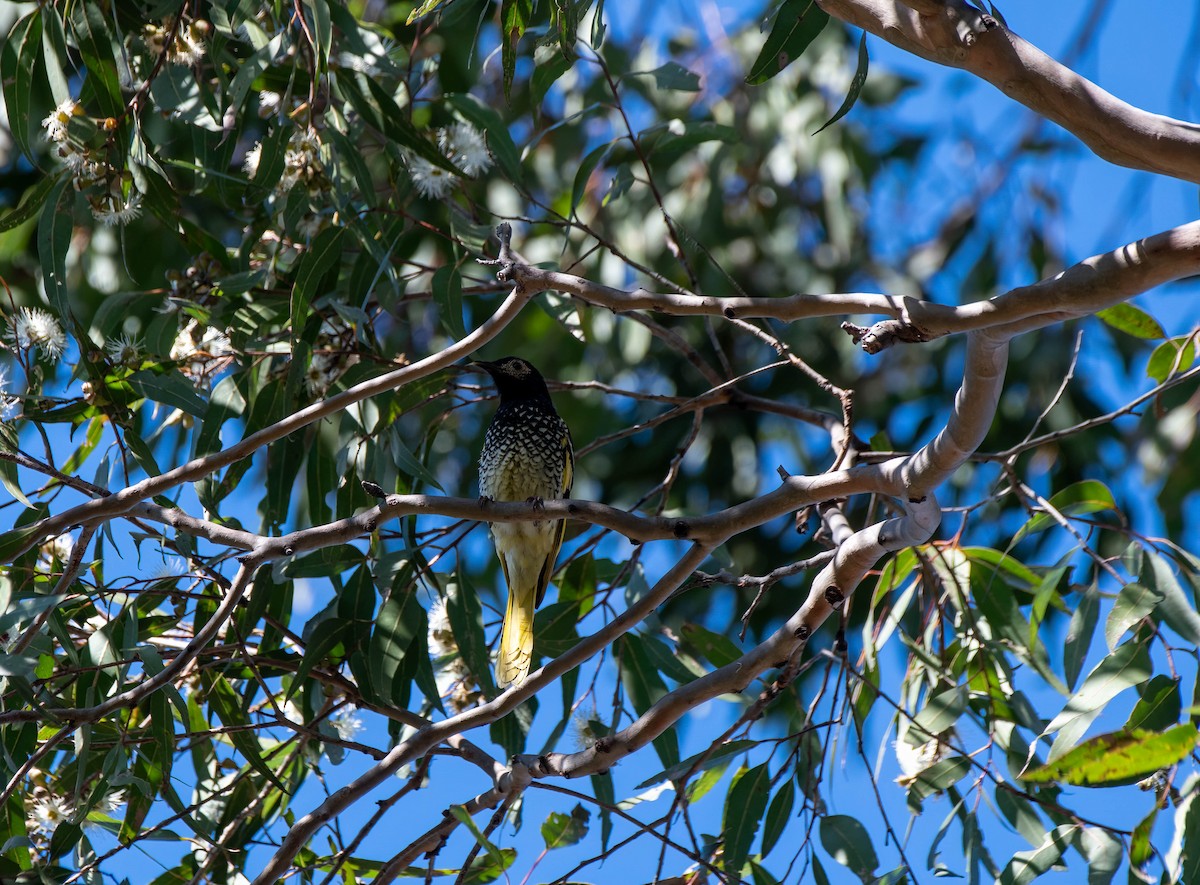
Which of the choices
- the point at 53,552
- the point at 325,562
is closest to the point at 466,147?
the point at 325,562

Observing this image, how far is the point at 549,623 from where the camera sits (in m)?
3.38

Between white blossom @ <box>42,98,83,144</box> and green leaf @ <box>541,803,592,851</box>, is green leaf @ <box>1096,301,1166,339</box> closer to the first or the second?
green leaf @ <box>541,803,592,851</box>

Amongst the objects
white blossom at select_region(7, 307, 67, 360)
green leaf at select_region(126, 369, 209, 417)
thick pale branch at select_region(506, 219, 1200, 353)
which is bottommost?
thick pale branch at select_region(506, 219, 1200, 353)

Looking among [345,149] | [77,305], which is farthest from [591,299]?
[77,305]

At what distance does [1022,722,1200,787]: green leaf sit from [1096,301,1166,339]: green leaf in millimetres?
1621

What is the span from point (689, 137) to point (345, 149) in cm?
113

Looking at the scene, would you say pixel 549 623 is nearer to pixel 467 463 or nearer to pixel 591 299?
pixel 591 299

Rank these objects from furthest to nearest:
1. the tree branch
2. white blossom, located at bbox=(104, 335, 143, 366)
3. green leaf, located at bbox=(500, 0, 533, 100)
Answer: white blossom, located at bbox=(104, 335, 143, 366), green leaf, located at bbox=(500, 0, 533, 100), the tree branch

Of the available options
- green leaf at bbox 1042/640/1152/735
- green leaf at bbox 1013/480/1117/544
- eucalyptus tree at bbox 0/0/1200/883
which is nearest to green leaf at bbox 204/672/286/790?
eucalyptus tree at bbox 0/0/1200/883

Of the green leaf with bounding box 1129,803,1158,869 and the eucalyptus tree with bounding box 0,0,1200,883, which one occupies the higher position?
the eucalyptus tree with bounding box 0,0,1200,883

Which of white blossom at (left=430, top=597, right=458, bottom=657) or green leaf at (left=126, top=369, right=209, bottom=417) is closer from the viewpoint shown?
green leaf at (left=126, top=369, right=209, bottom=417)

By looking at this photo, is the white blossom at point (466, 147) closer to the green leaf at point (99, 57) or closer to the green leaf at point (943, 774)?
the green leaf at point (99, 57)

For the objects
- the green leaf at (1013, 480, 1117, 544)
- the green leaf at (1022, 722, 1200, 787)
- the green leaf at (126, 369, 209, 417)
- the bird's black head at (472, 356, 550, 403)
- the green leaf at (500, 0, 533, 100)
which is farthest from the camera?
the bird's black head at (472, 356, 550, 403)

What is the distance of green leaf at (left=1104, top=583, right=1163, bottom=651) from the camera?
108 inches
